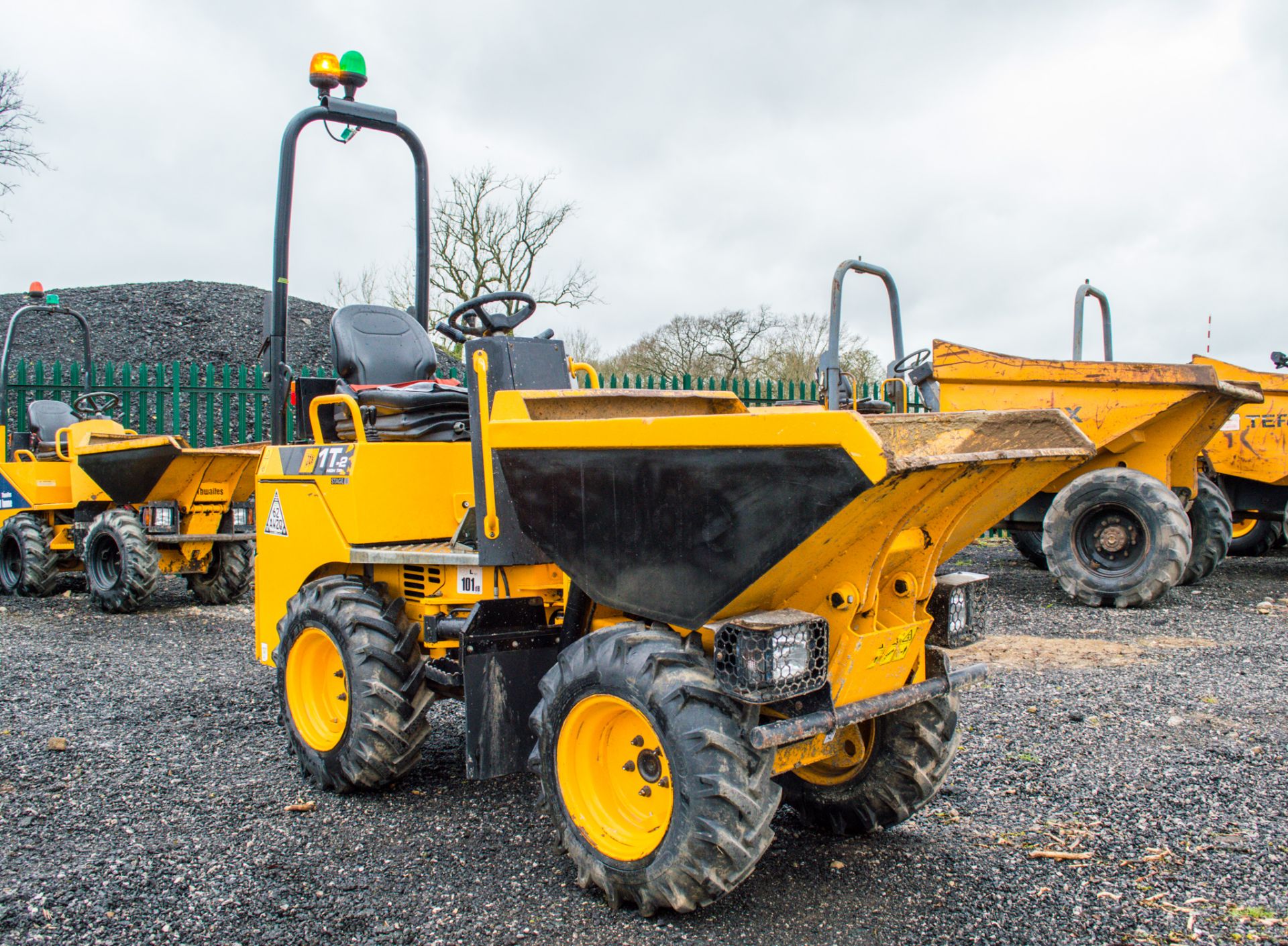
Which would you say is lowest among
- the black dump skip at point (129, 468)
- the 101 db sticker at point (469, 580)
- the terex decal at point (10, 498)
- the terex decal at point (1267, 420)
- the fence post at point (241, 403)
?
the 101 db sticker at point (469, 580)

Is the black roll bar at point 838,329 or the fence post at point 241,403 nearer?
the black roll bar at point 838,329

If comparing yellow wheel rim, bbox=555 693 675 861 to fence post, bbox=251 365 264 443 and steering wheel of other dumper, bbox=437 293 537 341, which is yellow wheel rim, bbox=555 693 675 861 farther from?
fence post, bbox=251 365 264 443

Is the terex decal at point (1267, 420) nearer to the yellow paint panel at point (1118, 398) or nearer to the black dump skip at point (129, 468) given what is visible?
the yellow paint panel at point (1118, 398)

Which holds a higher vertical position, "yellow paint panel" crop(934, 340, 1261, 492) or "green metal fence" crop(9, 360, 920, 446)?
"green metal fence" crop(9, 360, 920, 446)

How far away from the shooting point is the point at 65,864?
10.9 ft

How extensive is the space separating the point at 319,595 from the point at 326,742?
570 millimetres

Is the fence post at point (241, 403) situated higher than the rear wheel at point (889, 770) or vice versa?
the fence post at point (241, 403)

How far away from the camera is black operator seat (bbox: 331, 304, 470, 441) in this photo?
4305mm

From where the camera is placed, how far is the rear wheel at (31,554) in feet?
30.9

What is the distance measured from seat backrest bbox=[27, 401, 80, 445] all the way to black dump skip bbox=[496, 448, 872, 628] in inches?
351

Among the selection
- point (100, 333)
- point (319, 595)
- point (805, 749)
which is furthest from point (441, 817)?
point (100, 333)

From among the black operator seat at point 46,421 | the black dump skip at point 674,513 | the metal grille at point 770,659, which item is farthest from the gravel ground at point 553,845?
the black operator seat at point 46,421

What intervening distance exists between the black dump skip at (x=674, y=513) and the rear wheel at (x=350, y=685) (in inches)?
39.4

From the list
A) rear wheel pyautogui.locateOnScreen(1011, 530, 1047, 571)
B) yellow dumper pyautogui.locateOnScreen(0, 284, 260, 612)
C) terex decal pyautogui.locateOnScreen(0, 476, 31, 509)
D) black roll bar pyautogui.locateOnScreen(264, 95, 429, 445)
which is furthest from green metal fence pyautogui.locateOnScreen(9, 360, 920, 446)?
black roll bar pyautogui.locateOnScreen(264, 95, 429, 445)
